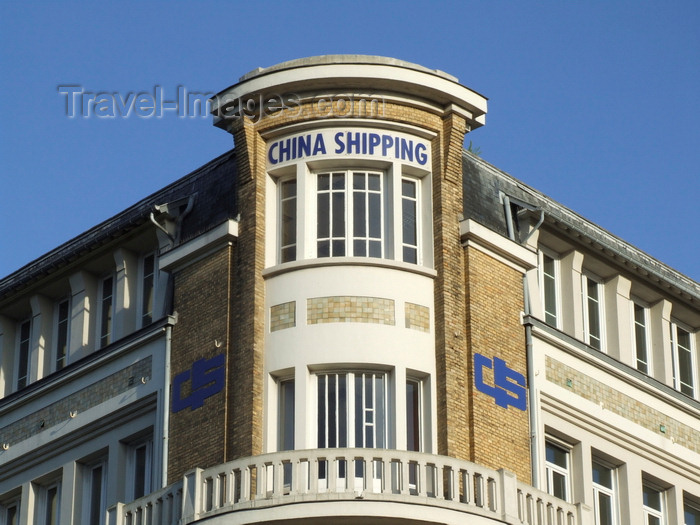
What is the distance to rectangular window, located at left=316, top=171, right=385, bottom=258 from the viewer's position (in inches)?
1672

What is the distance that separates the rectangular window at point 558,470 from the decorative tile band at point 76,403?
27.6 feet

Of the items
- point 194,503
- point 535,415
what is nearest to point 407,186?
point 535,415

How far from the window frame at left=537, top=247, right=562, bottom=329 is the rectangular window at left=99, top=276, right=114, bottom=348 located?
365 inches

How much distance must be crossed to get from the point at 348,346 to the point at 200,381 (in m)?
3.37

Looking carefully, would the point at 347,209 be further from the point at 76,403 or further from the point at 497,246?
the point at 76,403

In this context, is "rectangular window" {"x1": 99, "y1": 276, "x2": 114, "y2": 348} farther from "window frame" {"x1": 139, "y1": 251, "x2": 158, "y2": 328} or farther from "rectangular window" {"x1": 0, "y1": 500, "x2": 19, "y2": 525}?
"rectangular window" {"x1": 0, "y1": 500, "x2": 19, "y2": 525}

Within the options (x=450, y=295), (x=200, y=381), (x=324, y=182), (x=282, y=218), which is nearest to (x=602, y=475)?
(x=450, y=295)

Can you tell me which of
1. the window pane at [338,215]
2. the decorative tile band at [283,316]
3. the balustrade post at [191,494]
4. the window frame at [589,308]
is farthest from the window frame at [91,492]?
the window frame at [589,308]

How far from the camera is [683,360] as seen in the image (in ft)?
162

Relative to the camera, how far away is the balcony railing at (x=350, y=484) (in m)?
39.1

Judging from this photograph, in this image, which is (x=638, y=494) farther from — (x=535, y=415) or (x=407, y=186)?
(x=407, y=186)

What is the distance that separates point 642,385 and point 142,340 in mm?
10812

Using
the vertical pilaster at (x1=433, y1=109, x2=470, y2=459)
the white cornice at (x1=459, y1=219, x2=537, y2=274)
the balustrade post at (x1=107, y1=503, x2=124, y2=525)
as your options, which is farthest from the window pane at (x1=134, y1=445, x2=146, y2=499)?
the white cornice at (x1=459, y1=219, x2=537, y2=274)

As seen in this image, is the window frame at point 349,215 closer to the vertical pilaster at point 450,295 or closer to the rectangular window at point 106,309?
the vertical pilaster at point 450,295
